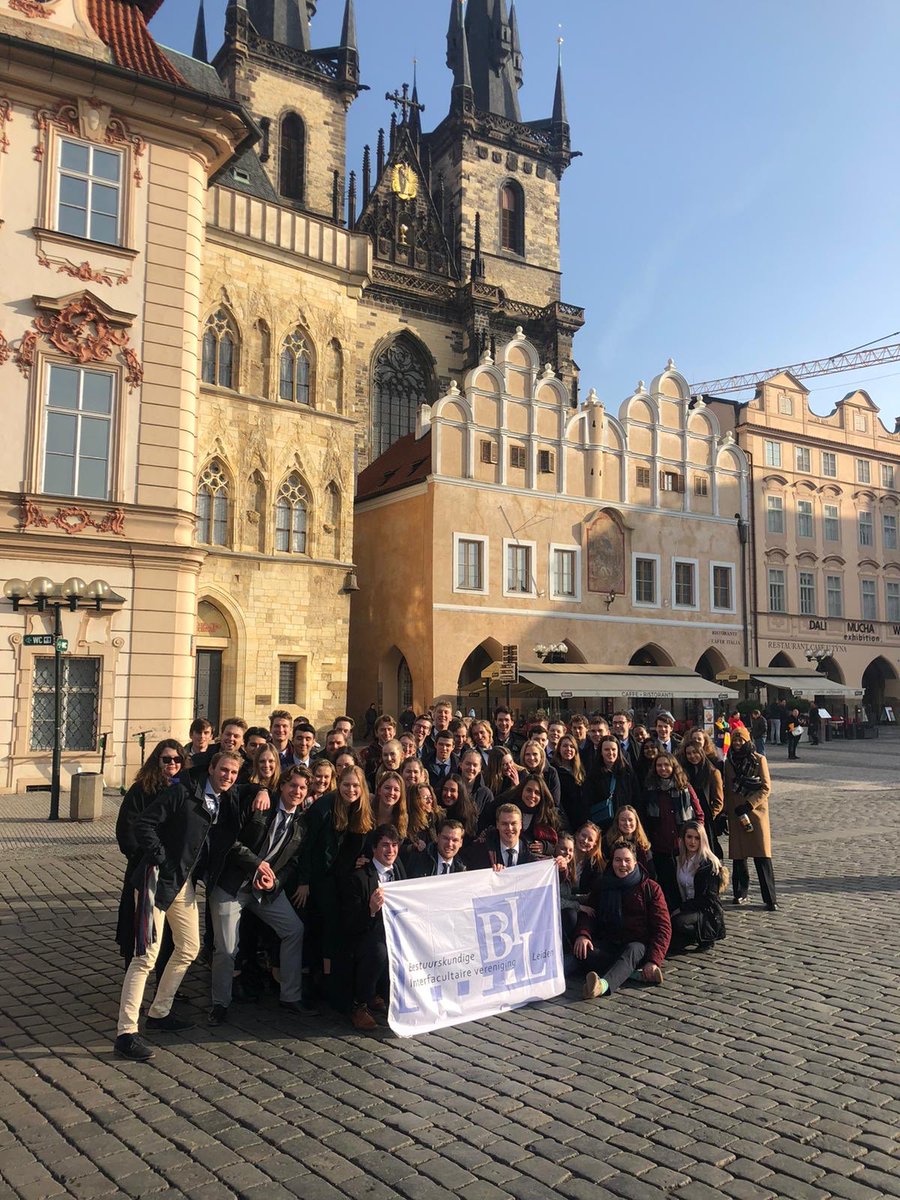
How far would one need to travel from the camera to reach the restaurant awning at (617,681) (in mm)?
30516

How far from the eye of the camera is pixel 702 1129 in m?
→ 4.78

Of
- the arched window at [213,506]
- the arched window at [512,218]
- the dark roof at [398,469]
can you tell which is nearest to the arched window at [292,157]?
the arched window at [512,218]

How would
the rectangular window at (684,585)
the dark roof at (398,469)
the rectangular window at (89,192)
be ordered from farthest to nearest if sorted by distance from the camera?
the rectangular window at (684,585), the dark roof at (398,469), the rectangular window at (89,192)

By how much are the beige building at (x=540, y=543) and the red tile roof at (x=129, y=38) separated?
1468 centimetres

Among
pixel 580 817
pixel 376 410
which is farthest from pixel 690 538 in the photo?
pixel 580 817

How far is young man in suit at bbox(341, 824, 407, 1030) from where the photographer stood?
6.41 m

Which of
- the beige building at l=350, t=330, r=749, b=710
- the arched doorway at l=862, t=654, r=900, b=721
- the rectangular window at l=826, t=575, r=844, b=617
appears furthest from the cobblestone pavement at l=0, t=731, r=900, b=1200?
the arched doorway at l=862, t=654, r=900, b=721

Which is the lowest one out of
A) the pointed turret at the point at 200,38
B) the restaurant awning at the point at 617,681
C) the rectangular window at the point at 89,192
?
the restaurant awning at the point at 617,681

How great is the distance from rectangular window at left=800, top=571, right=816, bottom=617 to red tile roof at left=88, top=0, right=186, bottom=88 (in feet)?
110

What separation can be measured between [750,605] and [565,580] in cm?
1063

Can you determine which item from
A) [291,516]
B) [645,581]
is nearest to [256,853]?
[291,516]

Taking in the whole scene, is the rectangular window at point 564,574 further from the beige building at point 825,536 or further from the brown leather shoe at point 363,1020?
the brown leather shoe at point 363,1020

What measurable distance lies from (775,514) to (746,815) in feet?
119

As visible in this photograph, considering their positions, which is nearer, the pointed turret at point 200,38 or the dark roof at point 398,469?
the dark roof at point 398,469
